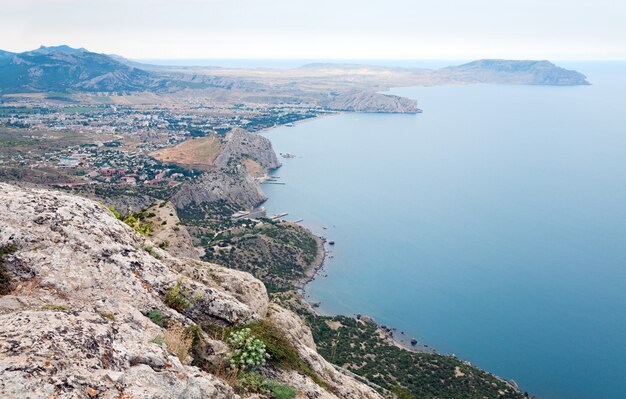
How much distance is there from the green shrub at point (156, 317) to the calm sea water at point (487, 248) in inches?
1822

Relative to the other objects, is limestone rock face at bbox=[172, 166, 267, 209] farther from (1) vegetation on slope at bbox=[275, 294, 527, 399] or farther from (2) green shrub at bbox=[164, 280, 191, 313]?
(2) green shrub at bbox=[164, 280, 191, 313]

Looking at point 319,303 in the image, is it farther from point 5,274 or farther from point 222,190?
point 5,274

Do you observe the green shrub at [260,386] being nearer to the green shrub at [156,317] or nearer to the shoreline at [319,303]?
the green shrub at [156,317]

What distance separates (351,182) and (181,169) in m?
41.9

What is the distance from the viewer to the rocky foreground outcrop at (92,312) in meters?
4.96

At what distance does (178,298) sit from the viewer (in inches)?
324

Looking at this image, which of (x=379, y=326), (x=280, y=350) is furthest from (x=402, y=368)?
(x=280, y=350)

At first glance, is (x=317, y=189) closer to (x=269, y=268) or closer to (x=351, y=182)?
(x=351, y=182)

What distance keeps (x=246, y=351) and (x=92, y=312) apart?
2.57 meters

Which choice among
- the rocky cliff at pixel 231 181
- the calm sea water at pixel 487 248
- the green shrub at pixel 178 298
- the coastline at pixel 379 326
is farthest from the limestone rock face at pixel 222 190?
the green shrub at pixel 178 298

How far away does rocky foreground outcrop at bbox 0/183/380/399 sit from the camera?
496 cm

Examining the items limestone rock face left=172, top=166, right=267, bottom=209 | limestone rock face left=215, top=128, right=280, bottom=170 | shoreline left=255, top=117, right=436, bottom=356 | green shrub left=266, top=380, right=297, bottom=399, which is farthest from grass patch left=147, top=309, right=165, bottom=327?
limestone rock face left=215, top=128, right=280, bottom=170

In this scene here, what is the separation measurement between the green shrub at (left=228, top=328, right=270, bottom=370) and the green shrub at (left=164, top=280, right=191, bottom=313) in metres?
1.04

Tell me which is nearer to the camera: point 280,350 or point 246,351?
point 246,351
